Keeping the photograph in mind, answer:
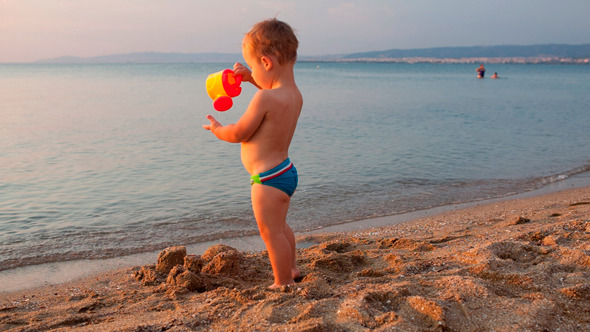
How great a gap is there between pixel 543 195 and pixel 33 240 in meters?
7.35

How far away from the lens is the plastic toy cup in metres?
3.25

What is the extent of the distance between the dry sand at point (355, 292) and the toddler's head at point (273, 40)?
4.91 ft

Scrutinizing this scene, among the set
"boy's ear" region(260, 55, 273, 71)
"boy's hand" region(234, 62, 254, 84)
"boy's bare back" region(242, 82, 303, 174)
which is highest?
"boy's ear" region(260, 55, 273, 71)

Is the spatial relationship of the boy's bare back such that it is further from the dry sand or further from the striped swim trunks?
the dry sand

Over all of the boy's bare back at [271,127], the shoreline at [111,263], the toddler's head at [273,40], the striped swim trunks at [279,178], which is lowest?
the shoreline at [111,263]

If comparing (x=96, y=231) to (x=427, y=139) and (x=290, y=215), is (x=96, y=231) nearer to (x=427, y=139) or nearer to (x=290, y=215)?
(x=290, y=215)

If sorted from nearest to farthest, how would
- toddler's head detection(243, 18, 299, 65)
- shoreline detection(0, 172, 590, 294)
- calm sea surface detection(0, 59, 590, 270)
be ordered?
1. toddler's head detection(243, 18, 299, 65)
2. shoreline detection(0, 172, 590, 294)
3. calm sea surface detection(0, 59, 590, 270)

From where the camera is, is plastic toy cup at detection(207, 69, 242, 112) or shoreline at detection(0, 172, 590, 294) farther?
shoreline at detection(0, 172, 590, 294)

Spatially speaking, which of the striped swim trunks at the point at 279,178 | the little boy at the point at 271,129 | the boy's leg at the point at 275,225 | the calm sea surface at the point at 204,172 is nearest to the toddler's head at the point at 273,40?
the little boy at the point at 271,129

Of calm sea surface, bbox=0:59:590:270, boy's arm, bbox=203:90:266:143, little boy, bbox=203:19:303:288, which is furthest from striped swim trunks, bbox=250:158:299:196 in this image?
calm sea surface, bbox=0:59:590:270

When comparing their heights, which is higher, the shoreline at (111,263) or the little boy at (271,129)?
the little boy at (271,129)

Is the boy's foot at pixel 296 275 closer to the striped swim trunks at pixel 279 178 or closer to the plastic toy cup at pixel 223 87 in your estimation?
the striped swim trunks at pixel 279 178

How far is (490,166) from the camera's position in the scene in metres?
9.97

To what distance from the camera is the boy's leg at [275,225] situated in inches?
123
